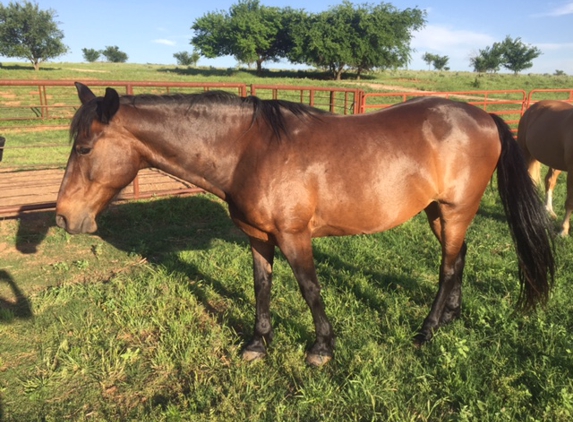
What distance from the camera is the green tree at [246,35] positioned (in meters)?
46.5

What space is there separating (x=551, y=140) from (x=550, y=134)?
0.36ft

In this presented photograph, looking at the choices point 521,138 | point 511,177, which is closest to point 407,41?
point 521,138

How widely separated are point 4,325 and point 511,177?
4462 millimetres

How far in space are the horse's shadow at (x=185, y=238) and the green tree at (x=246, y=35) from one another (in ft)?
145

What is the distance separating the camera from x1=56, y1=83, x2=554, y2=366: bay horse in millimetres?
2516

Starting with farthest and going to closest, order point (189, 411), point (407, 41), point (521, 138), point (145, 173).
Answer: point (407, 41), point (145, 173), point (521, 138), point (189, 411)

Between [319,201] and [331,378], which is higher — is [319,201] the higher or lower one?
the higher one

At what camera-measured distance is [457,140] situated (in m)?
2.97

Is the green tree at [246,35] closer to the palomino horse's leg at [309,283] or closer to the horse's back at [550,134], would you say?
the horse's back at [550,134]

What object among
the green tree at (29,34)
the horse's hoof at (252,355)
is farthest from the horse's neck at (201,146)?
the green tree at (29,34)

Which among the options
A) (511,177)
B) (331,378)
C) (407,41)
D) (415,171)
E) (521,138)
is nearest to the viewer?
(331,378)

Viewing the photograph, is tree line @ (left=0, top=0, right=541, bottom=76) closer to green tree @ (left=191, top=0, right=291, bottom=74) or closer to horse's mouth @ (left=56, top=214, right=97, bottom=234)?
green tree @ (left=191, top=0, right=291, bottom=74)

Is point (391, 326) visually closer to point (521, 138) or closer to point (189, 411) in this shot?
point (189, 411)

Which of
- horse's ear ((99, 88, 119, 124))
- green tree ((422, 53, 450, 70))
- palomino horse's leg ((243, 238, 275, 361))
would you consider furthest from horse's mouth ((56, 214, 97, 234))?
green tree ((422, 53, 450, 70))
